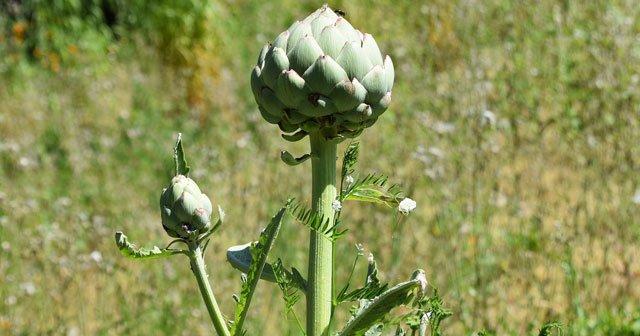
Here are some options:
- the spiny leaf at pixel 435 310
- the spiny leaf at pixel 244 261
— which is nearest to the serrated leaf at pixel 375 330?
the spiny leaf at pixel 435 310

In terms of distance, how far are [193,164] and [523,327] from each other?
2204 mm

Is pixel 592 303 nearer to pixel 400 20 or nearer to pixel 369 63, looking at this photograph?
pixel 369 63

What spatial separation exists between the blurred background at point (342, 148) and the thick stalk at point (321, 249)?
2.80 feet

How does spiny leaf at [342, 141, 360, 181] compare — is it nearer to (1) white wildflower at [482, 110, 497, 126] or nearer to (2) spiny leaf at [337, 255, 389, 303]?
(2) spiny leaf at [337, 255, 389, 303]

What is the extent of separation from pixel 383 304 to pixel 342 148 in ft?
11.6

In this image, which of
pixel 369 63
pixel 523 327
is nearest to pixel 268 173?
pixel 523 327

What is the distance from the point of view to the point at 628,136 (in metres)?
3.20

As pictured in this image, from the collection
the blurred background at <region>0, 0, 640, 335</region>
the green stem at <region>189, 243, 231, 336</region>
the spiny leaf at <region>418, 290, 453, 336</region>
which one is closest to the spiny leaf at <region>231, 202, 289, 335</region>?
the green stem at <region>189, 243, 231, 336</region>

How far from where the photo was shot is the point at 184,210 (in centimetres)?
132

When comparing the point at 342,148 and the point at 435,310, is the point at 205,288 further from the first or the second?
the point at 342,148

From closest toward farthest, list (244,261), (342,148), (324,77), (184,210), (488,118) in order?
(324,77), (184,210), (244,261), (488,118), (342,148)

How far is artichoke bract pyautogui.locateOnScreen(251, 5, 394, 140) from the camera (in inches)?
48.1

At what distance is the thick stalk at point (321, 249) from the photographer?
4.32ft

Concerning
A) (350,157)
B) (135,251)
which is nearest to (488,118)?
(350,157)
